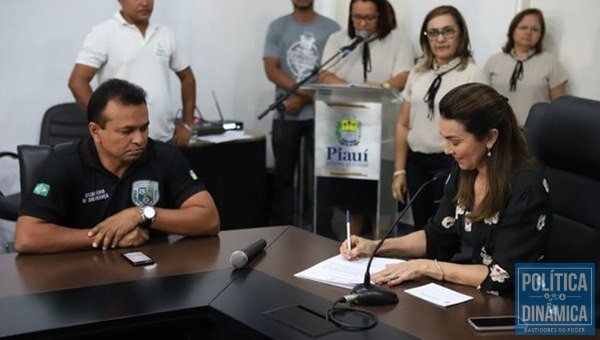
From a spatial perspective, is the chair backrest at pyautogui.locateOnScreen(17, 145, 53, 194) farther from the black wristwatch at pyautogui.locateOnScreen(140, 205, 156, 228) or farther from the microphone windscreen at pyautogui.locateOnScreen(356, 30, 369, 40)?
the microphone windscreen at pyautogui.locateOnScreen(356, 30, 369, 40)

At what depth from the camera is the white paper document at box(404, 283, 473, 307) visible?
1.85 meters

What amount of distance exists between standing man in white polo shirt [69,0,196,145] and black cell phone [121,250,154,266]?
1696mm

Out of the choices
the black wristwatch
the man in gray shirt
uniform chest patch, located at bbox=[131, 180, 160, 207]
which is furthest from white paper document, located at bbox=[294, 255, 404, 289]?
the man in gray shirt

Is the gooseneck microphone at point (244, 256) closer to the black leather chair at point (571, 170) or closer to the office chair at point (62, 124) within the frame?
the black leather chair at point (571, 170)

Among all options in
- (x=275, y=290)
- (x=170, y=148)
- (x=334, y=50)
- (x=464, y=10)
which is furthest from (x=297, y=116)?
(x=275, y=290)

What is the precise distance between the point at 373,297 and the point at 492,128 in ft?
1.92

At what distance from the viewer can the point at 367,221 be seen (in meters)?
4.11

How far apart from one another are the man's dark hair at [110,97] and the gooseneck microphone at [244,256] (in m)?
0.64

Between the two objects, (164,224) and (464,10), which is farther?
(464,10)

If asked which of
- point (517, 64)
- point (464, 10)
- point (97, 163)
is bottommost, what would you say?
point (97, 163)

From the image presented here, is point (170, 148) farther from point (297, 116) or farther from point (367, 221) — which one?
point (297, 116)

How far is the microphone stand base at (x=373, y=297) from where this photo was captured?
1.84 meters

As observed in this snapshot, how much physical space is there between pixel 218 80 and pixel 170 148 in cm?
266

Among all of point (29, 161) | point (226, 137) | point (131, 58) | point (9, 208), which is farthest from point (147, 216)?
point (226, 137)
